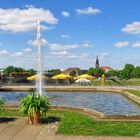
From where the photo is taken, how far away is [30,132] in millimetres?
12211

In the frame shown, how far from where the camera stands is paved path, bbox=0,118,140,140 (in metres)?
11.3

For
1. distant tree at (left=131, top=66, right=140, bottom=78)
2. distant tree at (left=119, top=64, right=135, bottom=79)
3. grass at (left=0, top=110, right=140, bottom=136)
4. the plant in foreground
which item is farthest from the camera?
distant tree at (left=119, top=64, right=135, bottom=79)

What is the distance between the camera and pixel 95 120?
14.4 m

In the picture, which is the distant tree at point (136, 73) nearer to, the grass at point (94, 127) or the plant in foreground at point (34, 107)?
the grass at point (94, 127)

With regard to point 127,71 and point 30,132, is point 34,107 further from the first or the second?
point 127,71

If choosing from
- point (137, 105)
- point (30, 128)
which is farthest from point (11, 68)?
point (30, 128)

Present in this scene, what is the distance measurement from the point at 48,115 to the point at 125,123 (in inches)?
159

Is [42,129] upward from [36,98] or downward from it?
downward

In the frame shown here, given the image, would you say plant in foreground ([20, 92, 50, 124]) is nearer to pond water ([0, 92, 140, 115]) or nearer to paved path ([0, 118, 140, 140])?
paved path ([0, 118, 140, 140])

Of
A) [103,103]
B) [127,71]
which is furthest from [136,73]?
[103,103]

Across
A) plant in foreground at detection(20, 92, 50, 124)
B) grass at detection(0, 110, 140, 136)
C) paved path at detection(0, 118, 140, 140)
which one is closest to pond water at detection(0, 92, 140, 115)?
grass at detection(0, 110, 140, 136)

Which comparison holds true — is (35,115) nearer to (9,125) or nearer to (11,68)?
(9,125)

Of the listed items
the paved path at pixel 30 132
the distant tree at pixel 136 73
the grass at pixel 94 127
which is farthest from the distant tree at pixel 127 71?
the paved path at pixel 30 132

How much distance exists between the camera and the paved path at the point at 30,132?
11328mm
